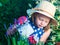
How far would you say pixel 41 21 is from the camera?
2668 mm

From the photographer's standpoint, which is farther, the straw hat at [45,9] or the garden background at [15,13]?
the garden background at [15,13]

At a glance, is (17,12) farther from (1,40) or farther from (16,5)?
(1,40)

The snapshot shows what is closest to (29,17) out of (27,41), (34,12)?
(34,12)

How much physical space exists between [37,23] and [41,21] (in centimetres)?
5

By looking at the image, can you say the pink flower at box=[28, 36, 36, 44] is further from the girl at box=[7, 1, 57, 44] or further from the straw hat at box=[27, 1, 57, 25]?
the straw hat at box=[27, 1, 57, 25]

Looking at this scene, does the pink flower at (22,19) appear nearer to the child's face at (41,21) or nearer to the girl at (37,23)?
the girl at (37,23)

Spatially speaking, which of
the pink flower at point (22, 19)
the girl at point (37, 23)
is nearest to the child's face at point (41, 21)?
the girl at point (37, 23)

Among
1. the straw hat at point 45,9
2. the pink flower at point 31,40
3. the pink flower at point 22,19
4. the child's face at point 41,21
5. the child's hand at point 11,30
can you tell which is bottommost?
the pink flower at point 31,40

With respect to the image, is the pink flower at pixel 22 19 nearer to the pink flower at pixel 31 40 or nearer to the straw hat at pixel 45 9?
the straw hat at pixel 45 9

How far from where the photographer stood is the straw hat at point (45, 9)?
8.73 ft

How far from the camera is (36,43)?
8.41 feet

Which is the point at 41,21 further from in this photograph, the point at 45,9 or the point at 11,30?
the point at 11,30

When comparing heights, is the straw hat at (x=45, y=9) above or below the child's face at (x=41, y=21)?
above

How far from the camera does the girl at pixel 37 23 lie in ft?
8.75
